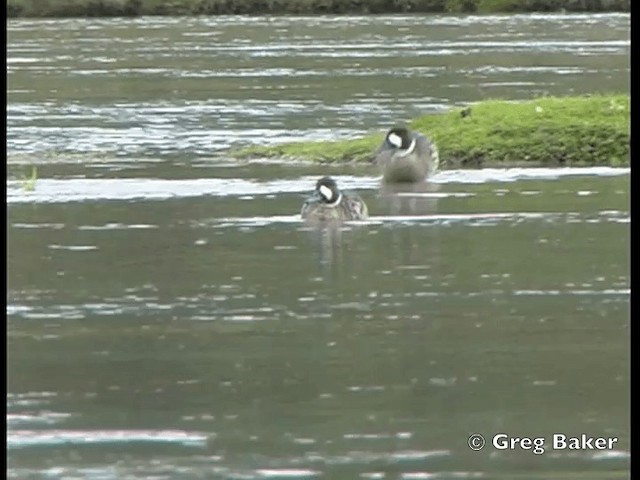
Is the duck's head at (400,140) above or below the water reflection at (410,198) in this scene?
above

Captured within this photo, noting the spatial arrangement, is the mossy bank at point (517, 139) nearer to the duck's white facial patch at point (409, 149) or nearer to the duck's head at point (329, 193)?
the duck's white facial patch at point (409, 149)

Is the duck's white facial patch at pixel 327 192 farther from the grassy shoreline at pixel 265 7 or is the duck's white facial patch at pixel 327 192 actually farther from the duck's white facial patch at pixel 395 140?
the grassy shoreline at pixel 265 7

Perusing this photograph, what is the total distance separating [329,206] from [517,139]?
5.92 metres

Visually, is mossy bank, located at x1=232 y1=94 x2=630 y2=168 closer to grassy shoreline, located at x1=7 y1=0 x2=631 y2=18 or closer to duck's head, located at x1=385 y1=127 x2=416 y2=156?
duck's head, located at x1=385 y1=127 x2=416 y2=156

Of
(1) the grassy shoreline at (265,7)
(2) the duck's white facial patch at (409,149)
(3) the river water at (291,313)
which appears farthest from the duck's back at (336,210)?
(1) the grassy shoreline at (265,7)

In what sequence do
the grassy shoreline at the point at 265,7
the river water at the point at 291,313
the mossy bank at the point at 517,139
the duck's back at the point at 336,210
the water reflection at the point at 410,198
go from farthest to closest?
1. the grassy shoreline at the point at 265,7
2. the mossy bank at the point at 517,139
3. the water reflection at the point at 410,198
4. the duck's back at the point at 336,210
5. the river water at the point at 291,313

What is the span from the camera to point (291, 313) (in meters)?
14.8

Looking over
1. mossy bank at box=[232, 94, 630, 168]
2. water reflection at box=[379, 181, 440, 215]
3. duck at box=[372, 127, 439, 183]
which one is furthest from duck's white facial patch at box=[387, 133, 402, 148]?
mossy bank at box=[232, 94, 630, 168]

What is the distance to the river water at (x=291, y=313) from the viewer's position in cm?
1121

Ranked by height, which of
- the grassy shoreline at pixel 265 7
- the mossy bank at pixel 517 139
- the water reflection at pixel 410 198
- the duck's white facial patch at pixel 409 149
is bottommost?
the grassy shoreline at pixel 265 7

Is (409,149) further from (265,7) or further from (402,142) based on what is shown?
(265,7)

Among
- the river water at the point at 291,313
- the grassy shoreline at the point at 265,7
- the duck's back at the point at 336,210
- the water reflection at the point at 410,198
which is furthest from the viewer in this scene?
the grassy shoreline at the point at 265,7

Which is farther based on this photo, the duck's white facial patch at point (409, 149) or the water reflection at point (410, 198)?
the duck's white facial patch at point (409, 149)

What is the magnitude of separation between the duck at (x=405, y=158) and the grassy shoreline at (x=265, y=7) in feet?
150
